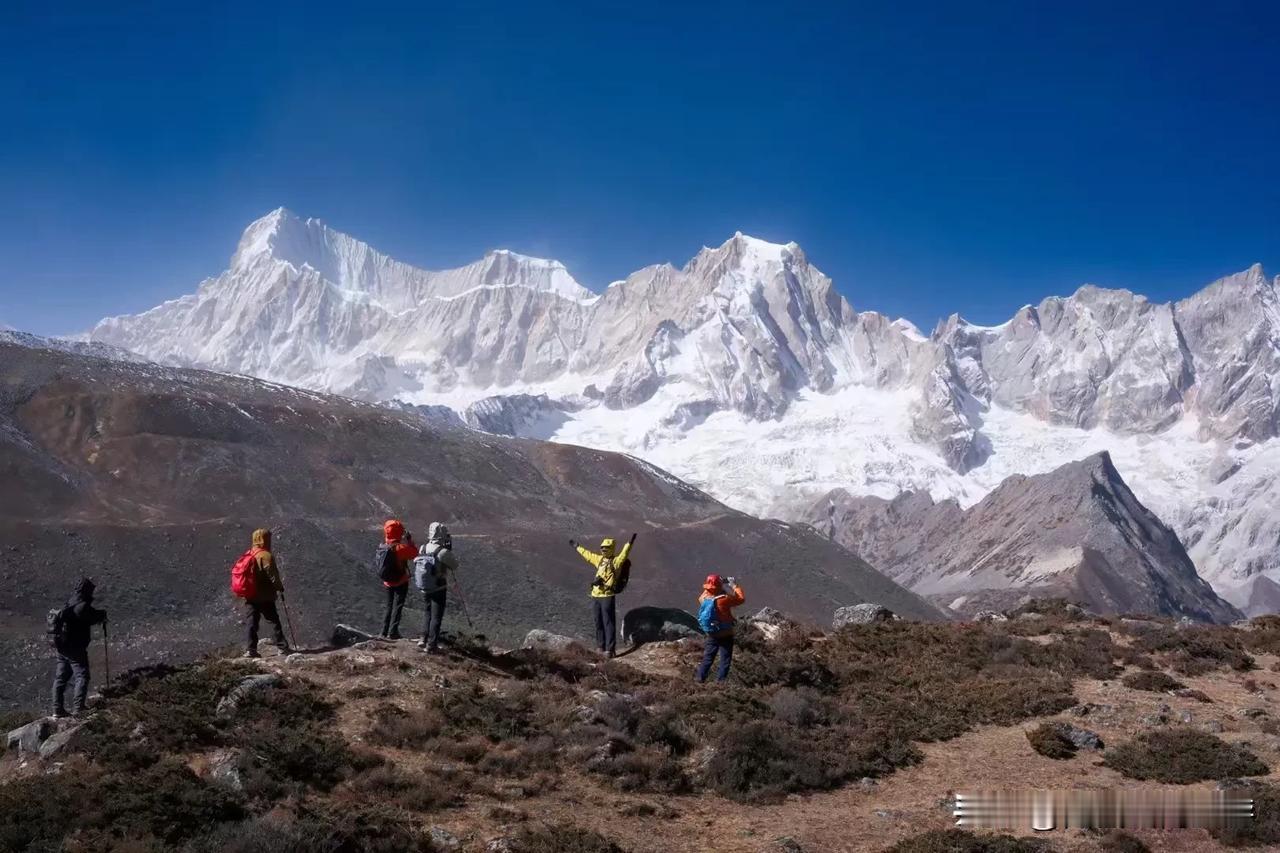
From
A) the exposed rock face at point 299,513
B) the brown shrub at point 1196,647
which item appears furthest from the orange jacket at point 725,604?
the exposed rock face at point 299,513

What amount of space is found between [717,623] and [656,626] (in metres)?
5.46

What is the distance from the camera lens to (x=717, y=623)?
60.0 feet

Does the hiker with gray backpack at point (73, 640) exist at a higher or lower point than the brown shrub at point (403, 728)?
higher

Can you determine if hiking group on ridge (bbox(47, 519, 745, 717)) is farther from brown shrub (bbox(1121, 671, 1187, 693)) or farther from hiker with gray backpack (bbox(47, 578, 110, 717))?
brown shrub (bbox(1121, 671, 1187, 693))

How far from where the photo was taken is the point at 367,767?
12.7m

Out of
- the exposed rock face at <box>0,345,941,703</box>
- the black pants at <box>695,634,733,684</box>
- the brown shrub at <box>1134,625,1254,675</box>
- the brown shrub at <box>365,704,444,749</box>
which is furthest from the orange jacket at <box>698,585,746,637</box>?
the exposed rock face at <box>0,345,941,703</box>

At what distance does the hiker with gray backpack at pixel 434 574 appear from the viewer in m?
17.0

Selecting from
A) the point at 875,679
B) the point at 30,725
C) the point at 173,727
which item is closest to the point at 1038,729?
the point at 875,679

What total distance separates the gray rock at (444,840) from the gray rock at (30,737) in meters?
5.52

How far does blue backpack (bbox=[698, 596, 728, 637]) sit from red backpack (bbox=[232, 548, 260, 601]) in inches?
308

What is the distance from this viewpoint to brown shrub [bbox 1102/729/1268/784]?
14.5 metres

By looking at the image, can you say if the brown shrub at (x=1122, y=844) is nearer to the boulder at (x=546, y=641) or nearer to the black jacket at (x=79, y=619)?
the boulder at (x=546, y=641)

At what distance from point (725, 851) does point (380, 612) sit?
57490mm

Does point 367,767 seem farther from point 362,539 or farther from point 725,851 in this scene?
point 362,539
